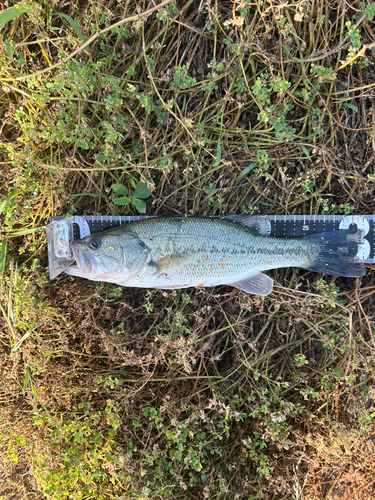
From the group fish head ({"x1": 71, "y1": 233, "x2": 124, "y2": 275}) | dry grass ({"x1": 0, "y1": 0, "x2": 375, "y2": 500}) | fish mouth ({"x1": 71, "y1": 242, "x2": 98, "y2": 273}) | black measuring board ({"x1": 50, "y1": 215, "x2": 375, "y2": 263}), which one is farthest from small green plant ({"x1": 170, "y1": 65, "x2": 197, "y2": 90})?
fish mouth ({"x1": 71, "y1": 242, "x2": 98, "y2": 273})

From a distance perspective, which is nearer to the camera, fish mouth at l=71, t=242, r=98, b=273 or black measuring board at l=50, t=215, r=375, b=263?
fish mouth at l=71, t=242, r=98, b=273

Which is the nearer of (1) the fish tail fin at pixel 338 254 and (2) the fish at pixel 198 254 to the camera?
(2) the fish at pixel 198 254

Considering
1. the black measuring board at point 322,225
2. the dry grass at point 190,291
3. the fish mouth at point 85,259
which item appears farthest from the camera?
the black measuring board at point 322,225

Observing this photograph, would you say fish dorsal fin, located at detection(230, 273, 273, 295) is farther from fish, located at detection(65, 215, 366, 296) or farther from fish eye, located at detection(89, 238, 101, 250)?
fish eye, located at detection(89, 238, 101, 250)

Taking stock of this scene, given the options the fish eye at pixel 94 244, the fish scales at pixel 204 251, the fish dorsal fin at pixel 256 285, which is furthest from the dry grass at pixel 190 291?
the fish eye at pixel 94 244

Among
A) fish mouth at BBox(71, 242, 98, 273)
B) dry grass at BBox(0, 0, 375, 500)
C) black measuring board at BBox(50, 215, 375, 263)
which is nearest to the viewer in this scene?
fish mouth at BBox(71, 242, 98, 273)

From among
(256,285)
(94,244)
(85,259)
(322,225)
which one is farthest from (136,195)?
(322,225)

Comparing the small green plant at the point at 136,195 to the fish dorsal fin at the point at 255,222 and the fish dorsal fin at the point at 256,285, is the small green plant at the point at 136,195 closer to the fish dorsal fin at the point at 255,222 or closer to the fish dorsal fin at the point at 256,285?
the fish dorsal fin at the point at 255,222

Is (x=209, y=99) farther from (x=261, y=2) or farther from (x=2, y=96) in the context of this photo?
(x=2, y=96)

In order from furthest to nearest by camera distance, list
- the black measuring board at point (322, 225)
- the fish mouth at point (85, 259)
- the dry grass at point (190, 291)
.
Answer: the black measuring board at point (322, 225)
the dry grass at point (190, 291)
the fish mouth at point (85, 259)
